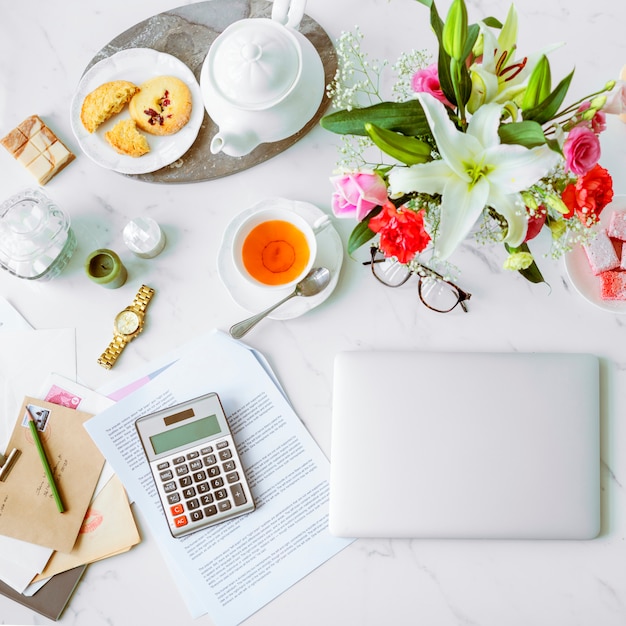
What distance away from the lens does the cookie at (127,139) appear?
3.23 feet

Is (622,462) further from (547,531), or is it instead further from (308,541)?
(308,541)

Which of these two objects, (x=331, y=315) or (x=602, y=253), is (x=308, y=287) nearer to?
(x=331, y=315)

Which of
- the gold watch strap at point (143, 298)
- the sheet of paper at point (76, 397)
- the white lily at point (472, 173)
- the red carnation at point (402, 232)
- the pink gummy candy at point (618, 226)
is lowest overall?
the pink gummy candy at point (618, 226)

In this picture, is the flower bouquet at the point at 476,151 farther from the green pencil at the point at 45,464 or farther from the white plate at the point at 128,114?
the green pencil at the point at 45,464

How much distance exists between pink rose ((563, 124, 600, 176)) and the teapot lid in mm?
401

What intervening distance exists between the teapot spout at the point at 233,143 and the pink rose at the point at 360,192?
0.82 ft

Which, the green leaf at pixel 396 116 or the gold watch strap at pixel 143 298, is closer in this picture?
the green leaf at pixel 396 116

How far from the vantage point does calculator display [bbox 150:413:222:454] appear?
966 millimetres

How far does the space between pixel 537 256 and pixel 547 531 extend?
39cm

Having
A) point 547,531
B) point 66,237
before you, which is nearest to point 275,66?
point 66,237

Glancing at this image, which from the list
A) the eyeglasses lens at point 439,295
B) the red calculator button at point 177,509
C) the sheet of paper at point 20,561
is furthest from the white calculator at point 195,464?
the eyeglasses lens at point 439,295

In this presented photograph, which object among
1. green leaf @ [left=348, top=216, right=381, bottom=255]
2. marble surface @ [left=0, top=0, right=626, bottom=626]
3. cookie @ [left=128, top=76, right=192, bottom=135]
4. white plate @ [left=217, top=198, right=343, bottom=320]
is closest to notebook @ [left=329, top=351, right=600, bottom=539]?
marble surface @ [left=0, top=0, right=626, bottom=626]

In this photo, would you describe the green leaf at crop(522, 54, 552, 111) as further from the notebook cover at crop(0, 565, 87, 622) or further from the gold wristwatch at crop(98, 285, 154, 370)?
the notebook cover at crop(0, 565, 87, 622)

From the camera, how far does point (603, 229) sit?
0.94 m
